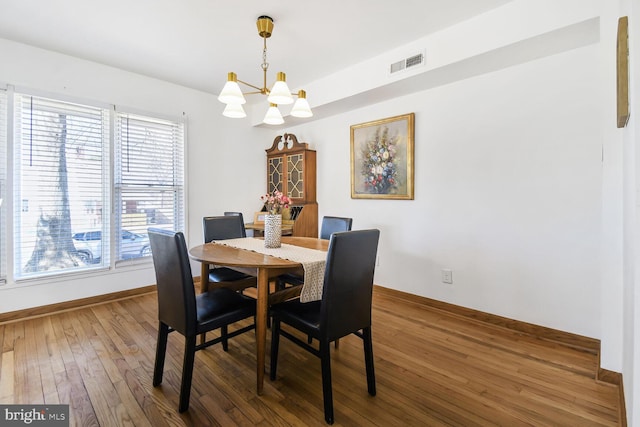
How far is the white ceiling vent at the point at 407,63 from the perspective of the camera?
2.60m

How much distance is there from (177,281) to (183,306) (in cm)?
13

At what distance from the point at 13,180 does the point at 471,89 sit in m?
4.22

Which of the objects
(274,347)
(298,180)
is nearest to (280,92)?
(274,347)

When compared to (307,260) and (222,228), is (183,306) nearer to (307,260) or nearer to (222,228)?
(307,260)

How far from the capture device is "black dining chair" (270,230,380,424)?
151cm

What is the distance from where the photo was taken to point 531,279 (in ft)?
7.98

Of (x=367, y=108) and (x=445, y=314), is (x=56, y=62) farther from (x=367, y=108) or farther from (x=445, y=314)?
(x=445, y=314)

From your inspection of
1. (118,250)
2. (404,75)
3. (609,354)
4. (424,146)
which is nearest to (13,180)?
(118,250)

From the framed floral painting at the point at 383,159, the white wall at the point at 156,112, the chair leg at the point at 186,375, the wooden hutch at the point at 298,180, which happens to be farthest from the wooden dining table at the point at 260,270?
the white wall at the point at 156,112

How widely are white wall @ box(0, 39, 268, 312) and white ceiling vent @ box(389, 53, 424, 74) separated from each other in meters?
2.42

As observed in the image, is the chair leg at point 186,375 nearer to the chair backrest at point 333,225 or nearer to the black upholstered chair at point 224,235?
the black upholstered chair at point 224,235

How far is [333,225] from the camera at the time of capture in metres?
2.76

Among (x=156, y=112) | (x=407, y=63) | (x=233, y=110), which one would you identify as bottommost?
(x=233, y=110)

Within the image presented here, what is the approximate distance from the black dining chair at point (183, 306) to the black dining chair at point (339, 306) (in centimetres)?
27
